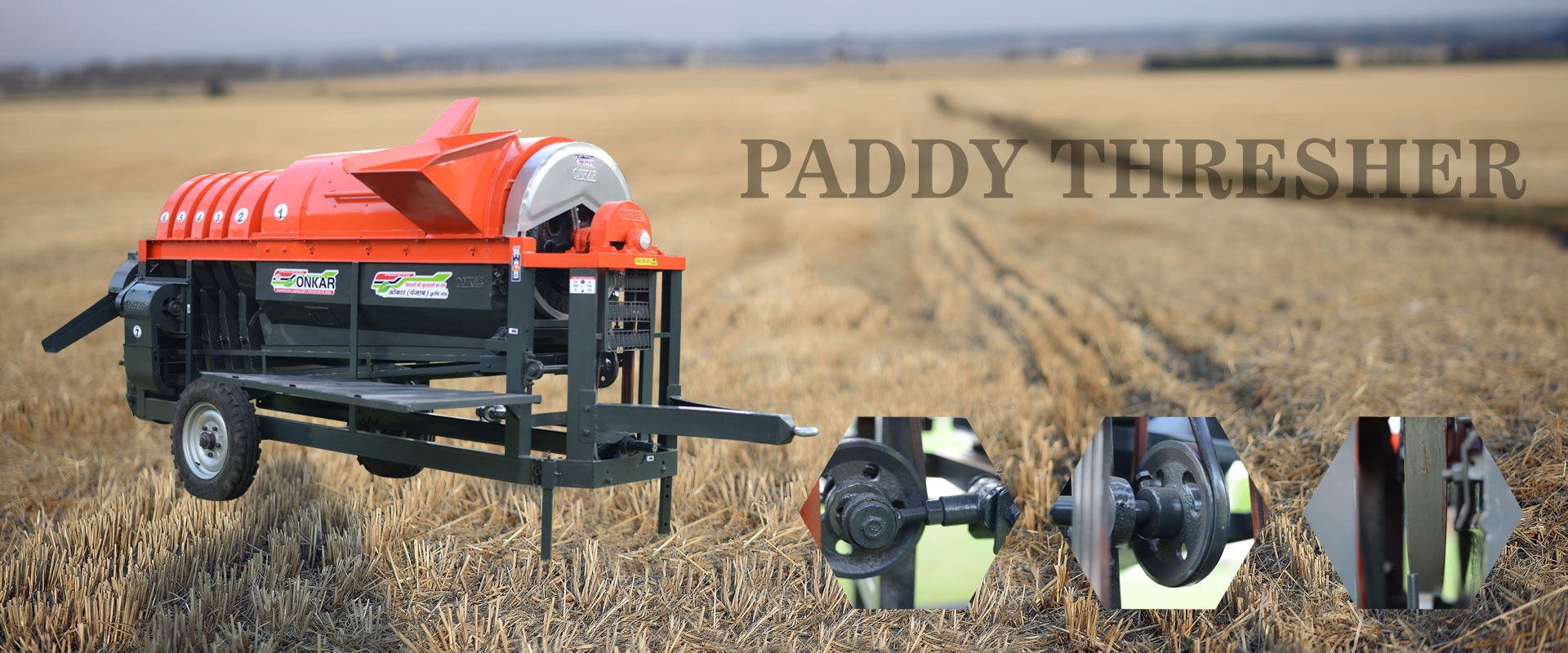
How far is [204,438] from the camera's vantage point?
6070mm

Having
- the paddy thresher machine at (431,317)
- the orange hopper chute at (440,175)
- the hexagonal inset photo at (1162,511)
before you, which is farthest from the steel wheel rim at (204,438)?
the hexagonal inset photo at (1162,511)

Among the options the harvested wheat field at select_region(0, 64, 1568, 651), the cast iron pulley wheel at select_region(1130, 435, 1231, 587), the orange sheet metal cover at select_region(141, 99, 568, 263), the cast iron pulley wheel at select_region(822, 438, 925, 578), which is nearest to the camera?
the cast iron pulley wheel at select_region(1130, 435, 1231, 587)

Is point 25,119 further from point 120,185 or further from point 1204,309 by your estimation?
point 1204,309

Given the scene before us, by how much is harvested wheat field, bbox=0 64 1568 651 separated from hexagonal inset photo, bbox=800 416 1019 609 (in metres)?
0.23

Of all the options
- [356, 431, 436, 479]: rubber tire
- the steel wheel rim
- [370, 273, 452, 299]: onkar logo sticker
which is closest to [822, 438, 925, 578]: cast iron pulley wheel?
[370, 273, 452, 299]: onkar logo sticker

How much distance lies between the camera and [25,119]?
40.2 metres

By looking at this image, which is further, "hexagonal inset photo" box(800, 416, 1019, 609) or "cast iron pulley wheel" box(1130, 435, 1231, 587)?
"hexagonal inset photo" box(800, 416, 1019, 609)

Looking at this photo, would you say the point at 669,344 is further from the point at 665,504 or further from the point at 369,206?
the point at 369,206

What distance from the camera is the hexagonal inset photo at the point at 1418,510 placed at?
441cm

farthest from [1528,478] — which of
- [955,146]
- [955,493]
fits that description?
[955,146]

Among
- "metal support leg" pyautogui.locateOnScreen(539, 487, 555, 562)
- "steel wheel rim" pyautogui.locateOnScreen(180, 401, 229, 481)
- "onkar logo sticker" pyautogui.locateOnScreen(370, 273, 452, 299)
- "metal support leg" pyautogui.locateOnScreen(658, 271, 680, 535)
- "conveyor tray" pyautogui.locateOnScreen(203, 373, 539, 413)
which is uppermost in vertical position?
"onkar logo sticker" pyautogui.locateOnScreen(370, 273, 452, 299)

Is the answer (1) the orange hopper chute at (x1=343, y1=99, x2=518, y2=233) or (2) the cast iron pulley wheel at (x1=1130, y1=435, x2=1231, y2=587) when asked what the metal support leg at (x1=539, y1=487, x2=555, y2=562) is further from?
(2) the cast iron pulley wheel at (x1=1130, y1=435, x2=1231, y2=587)

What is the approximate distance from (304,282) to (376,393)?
149 cm

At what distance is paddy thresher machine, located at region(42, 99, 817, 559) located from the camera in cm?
522
